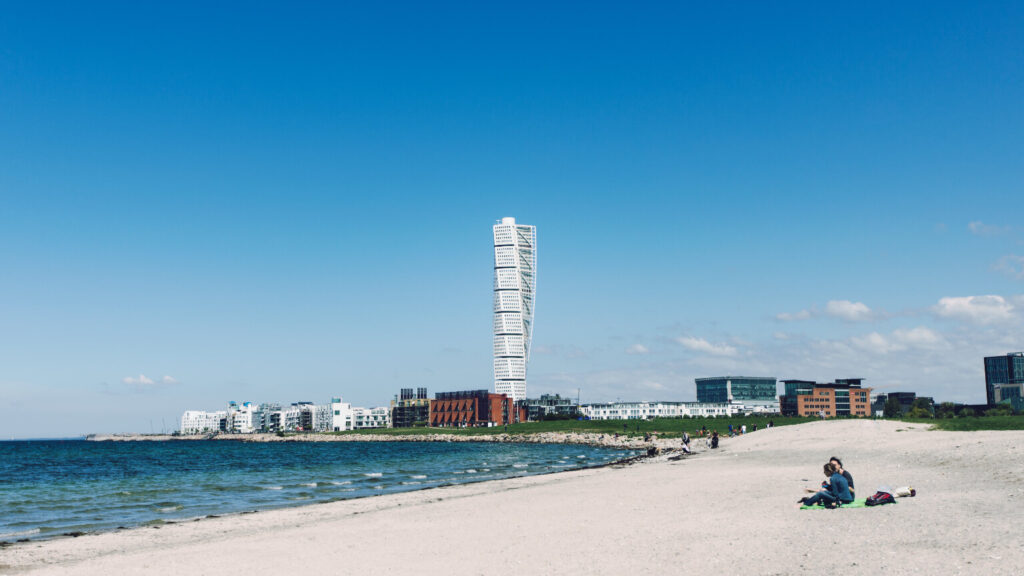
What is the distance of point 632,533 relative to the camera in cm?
1734

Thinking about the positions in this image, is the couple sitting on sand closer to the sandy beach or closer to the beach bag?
the beach bag

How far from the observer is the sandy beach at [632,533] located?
13234mm

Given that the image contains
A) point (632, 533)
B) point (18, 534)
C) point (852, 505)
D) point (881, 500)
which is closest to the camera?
point (632, 533)

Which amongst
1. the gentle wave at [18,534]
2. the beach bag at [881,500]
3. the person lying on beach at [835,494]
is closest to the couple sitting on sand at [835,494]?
the person lying on beach at [835,494]

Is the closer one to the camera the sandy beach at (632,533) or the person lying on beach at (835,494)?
the sandy beach at (632,533)

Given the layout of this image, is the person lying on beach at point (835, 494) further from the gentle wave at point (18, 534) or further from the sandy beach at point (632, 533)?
the gentle wave at point (18, 534)

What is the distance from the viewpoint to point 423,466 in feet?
201

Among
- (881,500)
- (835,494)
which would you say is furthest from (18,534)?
(881,500)

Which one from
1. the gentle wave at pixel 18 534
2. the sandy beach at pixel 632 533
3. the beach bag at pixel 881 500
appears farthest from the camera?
the gentle wave at pixel 18 534

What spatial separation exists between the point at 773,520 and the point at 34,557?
20462 millimetres

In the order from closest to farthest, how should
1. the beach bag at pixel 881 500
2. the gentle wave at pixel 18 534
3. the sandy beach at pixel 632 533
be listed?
1. the sandy beach at pixel 632 533
2. the beach bag at pixel 881 500
3. the gentle wave at pixel 18 534

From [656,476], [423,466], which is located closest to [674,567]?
[656,476]

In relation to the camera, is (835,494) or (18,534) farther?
(18,534)

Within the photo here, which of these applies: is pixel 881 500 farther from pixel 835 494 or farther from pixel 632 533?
pixel 632 533
